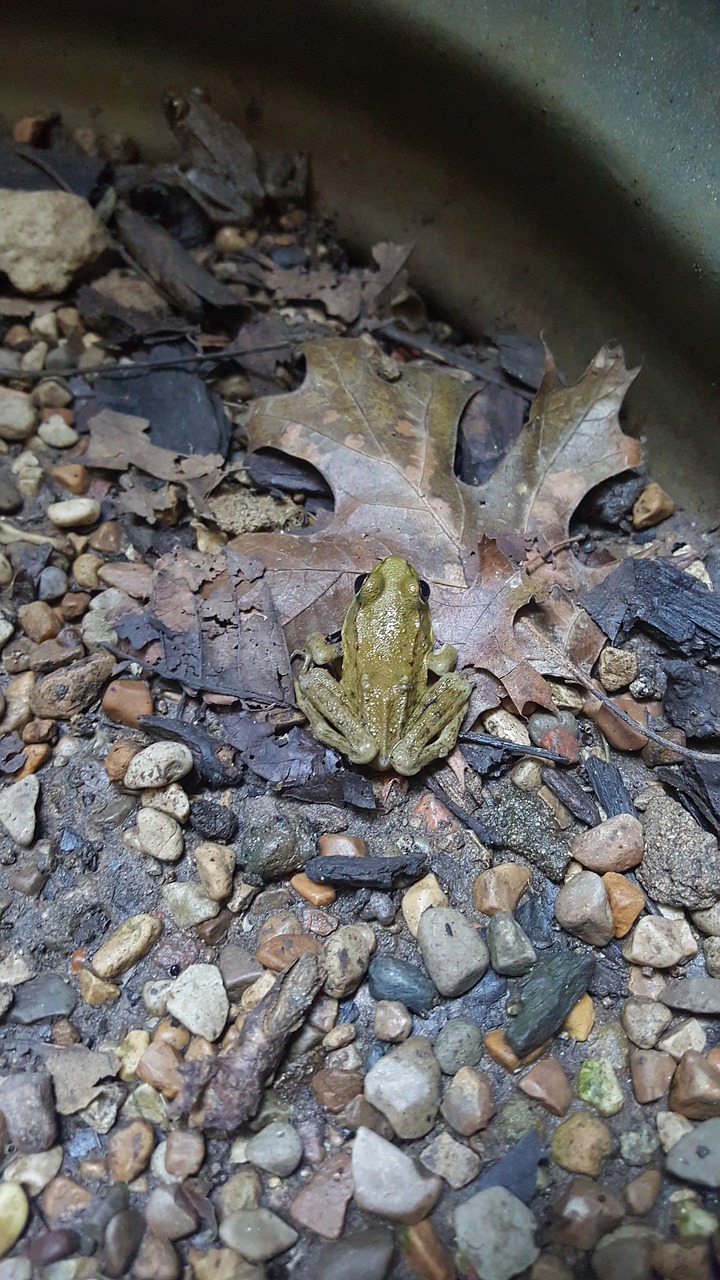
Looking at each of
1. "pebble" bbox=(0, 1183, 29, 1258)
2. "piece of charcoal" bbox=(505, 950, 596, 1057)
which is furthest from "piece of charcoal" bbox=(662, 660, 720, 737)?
"pebble" bbox=(0, 1183, 29, 1258)

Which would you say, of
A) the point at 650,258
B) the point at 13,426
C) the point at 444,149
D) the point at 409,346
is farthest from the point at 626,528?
the point at 13,426

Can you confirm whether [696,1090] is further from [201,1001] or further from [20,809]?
[20,809]

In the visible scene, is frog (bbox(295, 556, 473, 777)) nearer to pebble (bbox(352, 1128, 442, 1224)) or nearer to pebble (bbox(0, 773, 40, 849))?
pebble (bbox(0, 773, 40, 849))

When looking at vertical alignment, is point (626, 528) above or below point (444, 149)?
below

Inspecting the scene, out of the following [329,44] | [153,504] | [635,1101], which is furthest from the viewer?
[329,44]

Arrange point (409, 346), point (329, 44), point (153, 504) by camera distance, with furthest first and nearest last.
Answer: point (409, 346) → point (329, 44) → point (153, 504)

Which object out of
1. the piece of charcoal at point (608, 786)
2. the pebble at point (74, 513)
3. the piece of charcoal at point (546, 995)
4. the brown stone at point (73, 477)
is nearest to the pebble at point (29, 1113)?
the piece of charcoal at point (546, 995)

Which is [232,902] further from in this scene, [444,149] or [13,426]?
[444,149]

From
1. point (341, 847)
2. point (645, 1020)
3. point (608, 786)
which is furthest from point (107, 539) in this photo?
point (645, 1020)
